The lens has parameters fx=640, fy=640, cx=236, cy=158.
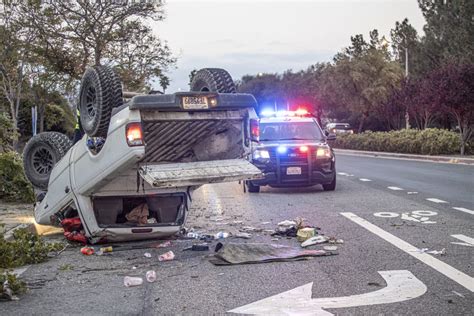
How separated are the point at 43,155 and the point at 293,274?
5372mm

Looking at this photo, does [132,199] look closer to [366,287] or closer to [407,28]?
[366,287]

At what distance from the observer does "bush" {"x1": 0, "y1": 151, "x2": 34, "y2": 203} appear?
13.3 m

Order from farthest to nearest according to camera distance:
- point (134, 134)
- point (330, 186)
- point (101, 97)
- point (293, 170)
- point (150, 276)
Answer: point (330, 186)
point (293, 170)
point (101, 97)
point (134, 134)
point (150, 276)

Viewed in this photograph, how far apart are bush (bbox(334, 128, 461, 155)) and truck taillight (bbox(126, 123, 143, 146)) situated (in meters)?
24.6

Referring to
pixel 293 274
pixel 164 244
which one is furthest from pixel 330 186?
pixel 293 274

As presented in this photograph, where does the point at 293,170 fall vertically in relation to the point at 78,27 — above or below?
below

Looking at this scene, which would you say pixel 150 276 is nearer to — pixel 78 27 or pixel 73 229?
pixel 73 229

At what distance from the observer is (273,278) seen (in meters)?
6.48

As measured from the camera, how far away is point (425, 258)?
7.21m

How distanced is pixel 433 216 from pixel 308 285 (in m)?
5.17

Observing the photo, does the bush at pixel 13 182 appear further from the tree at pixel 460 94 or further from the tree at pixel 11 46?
the tree at pixel 460 94

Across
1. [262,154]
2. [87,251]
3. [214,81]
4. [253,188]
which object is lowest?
[87,251]

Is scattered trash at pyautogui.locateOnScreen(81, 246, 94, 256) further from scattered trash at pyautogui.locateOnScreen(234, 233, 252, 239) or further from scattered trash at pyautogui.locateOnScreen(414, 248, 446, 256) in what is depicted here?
scattered trash at pyautogui.locateOnScreen(414, 248, 446, 256)

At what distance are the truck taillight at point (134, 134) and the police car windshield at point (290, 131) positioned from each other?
847cm
